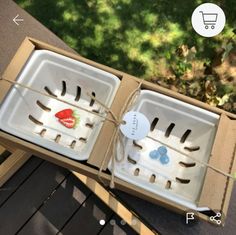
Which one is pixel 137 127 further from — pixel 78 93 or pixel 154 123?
pixel 78 93

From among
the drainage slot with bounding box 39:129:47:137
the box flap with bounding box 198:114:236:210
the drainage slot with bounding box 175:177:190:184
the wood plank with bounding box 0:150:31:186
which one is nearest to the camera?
the box flap with bounding box 198:114:236:210

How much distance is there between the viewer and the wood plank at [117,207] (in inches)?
48.0

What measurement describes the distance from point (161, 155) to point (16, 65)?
50 cm

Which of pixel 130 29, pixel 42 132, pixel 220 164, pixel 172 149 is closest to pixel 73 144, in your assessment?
pixel 42 132

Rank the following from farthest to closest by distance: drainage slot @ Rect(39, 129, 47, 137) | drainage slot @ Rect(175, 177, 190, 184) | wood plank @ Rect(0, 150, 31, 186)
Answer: wood plank @ Rect(0, 150, 31, 186) < drainage slot @ Rect(39, 129, 47, 137) < drainage slot @ Rect(175, 177, 190, 184)

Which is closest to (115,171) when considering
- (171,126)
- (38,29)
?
(171,126)

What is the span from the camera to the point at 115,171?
3.10 feet

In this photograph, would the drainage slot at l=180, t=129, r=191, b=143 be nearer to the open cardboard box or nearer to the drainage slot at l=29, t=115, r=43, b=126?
the open cardboard box

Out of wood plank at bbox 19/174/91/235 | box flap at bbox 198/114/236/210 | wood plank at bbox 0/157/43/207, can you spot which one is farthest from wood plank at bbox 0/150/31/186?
box flap at bbox 198/114/236/210

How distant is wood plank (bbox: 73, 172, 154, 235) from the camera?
1220 mm

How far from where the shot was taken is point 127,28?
197 cm

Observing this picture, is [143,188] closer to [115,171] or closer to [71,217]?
[115,171]

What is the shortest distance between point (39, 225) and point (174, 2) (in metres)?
1.35

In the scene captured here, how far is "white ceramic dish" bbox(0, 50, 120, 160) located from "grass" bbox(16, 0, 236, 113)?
0.74 m
